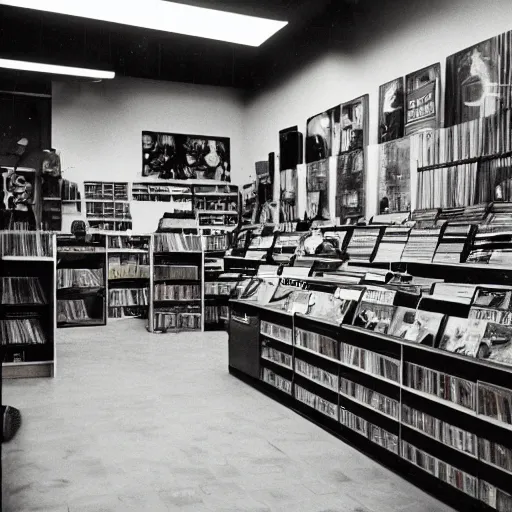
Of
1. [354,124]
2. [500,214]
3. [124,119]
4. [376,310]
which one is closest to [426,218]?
[500,214]

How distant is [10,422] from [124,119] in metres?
7.16

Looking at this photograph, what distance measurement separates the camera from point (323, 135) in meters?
7.79

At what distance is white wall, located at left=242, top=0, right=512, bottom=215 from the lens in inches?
213

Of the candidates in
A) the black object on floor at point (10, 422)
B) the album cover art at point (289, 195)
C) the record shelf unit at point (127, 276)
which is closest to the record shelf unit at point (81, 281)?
the record shelf unit at point (127, 276)

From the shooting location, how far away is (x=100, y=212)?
9.84m

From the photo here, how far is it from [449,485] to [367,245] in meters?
2.82

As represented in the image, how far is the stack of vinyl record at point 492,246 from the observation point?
12.6 ft

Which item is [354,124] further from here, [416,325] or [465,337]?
[465,337]

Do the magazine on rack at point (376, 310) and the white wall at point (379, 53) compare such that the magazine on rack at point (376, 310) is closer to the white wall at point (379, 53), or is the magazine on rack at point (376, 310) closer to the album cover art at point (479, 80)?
the album cover art at point (479, 80)

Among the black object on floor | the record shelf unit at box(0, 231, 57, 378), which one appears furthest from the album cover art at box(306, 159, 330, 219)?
the black object on floor

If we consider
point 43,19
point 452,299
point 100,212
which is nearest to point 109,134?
point 100,212

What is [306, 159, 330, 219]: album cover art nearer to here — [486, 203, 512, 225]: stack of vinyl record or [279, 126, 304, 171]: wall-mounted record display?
[279, 126, 304, 171]: wall-mounted record display

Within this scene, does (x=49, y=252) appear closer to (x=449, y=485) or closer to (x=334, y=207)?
(x=334, y=207)

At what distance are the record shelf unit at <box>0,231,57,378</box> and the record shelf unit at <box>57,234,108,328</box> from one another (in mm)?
3337
